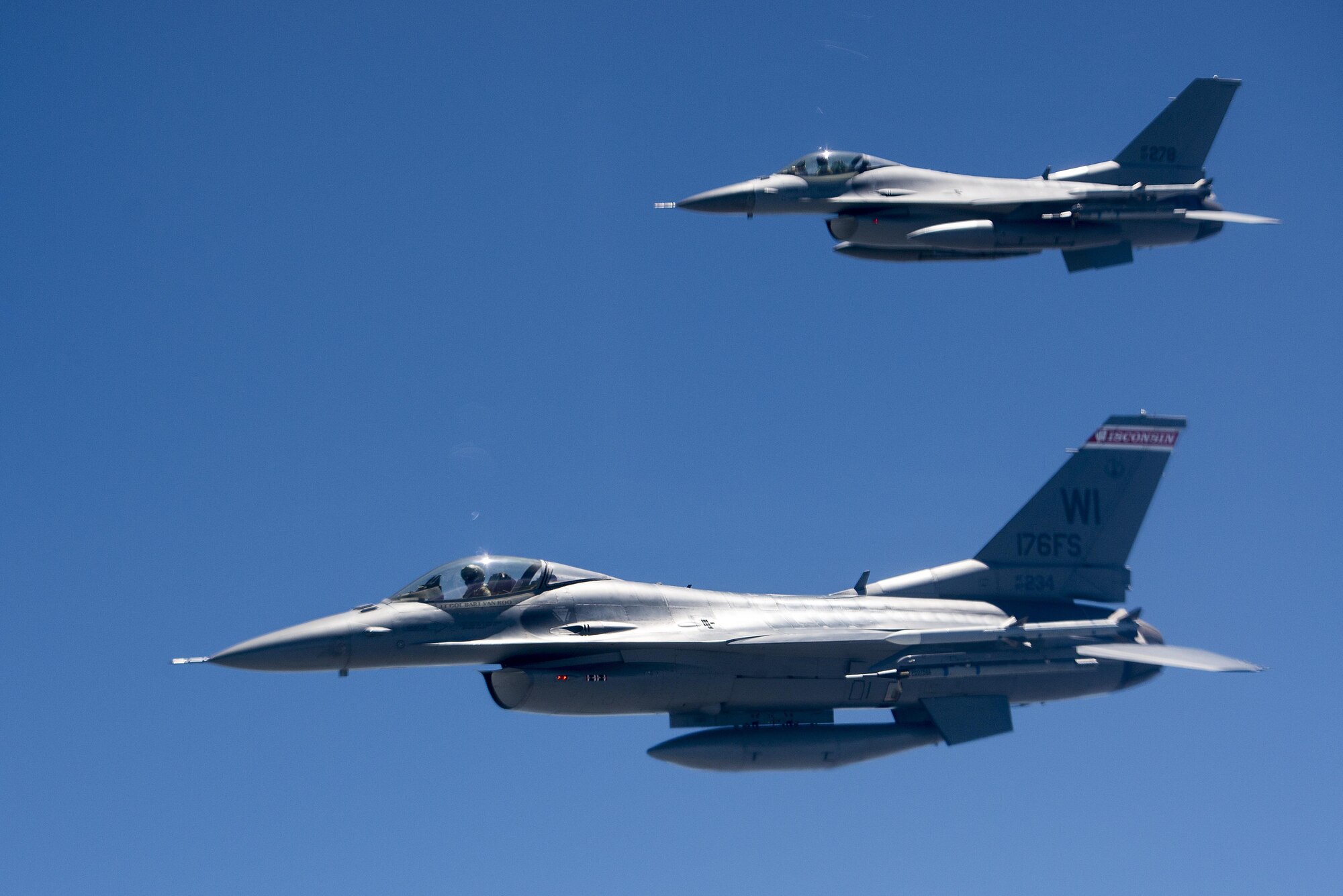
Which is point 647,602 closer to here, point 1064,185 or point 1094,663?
point 1094,663

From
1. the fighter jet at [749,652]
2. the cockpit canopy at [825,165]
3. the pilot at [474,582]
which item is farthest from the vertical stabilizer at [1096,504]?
the pilot at [474,582]

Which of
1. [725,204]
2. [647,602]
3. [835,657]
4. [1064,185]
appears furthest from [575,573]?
[1064,185]

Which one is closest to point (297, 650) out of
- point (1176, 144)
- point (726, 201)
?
point (726, 201)

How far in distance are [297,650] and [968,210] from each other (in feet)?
45.0

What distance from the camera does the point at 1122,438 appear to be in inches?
1185

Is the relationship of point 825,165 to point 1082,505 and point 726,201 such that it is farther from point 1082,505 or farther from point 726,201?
point 1082,505

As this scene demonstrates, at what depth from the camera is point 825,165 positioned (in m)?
27.9

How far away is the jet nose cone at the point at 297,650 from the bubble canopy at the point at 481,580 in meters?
1.17

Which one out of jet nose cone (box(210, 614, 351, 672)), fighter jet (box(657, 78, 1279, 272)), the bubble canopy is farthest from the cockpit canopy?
jet nose cone (box(210, 614, 351, 672))

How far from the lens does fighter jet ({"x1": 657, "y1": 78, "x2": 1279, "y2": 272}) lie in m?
26.6

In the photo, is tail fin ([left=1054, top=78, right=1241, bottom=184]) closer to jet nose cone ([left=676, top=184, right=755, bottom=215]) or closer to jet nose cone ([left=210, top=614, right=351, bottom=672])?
jet nose cone ([left=676, top=184, right=755, bottom=215])

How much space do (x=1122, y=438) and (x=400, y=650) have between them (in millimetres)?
15119

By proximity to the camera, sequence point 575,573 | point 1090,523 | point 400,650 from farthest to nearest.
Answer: point 1090,523 → point 575,573 → point 400,650

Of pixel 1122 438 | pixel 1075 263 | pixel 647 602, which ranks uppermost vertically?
pixel 1075 263
